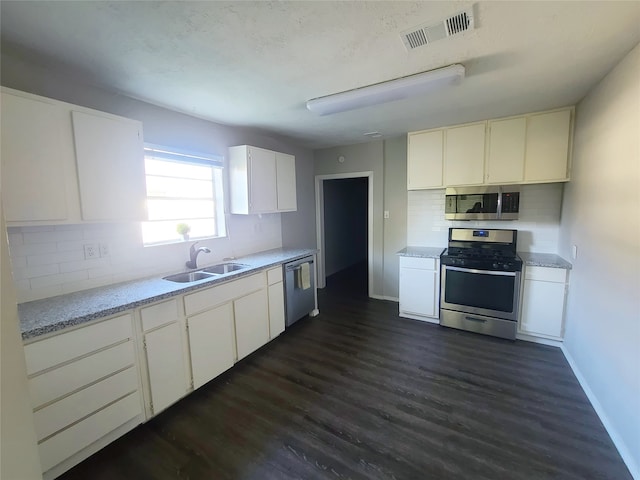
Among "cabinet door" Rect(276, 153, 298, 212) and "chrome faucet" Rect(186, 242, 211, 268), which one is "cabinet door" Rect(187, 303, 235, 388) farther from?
"cabinet door" Rect(276, 153, 298, 212)

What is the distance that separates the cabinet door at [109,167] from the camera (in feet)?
6.02

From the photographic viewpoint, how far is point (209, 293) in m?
2.32

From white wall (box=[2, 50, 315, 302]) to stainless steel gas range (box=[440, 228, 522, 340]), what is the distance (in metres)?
2.50

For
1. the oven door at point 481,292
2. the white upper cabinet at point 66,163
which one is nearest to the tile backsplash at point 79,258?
the white upper cabinet at point 66,163

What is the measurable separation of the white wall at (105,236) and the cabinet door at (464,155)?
93.5 inches

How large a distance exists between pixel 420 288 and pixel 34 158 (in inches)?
144

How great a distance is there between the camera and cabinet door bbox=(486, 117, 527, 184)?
3008 mm

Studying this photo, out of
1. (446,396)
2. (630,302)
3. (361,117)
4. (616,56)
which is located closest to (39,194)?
(361,117)

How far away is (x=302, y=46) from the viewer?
165 cm

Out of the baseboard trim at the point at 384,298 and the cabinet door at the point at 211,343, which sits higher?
the cabinet door at the point at 211,343

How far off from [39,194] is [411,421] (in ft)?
9.19

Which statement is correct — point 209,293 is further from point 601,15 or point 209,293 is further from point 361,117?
point 601,15

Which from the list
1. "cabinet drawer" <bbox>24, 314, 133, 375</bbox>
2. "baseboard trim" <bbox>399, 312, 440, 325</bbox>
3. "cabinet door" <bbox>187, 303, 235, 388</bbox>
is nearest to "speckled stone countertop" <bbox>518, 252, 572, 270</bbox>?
"baseboard trim" <bbox>399, 312, 440, 325</bbox>

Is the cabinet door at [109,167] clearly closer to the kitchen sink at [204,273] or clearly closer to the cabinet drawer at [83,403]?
the kitchen sink at [204,273]
